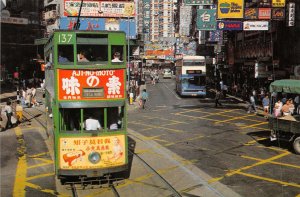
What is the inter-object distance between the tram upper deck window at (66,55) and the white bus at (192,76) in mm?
30469

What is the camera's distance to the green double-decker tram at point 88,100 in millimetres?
12211

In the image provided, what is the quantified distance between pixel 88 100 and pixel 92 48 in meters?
1.59

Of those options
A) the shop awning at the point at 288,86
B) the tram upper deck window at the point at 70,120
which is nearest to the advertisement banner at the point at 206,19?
the shop awning at the point at 288,86

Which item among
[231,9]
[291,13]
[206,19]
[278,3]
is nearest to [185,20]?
[291,13]

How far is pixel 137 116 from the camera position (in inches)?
1211

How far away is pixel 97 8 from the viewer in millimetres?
58031

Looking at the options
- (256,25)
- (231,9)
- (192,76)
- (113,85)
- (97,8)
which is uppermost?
(97,8)

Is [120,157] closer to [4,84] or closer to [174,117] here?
[174,117]

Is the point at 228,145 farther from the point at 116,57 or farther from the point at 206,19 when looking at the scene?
the point at 206,19

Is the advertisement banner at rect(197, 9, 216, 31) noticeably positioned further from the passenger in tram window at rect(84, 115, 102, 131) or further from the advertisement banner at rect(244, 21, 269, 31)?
the passenger in tram window at rect(84, 115, 102, 131)

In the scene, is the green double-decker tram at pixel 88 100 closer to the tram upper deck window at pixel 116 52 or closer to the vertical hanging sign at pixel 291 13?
the tram upper deck window at pixel 116 52

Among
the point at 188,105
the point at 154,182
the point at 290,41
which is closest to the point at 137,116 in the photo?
the point at 188,105

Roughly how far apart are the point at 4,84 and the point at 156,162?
55153 mm

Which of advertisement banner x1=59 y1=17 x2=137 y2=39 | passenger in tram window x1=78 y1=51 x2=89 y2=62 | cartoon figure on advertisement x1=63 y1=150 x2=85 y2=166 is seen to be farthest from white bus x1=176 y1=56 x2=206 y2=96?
cartoon figure on advertisement x1=63 y1=150 x2=85 y2=166
